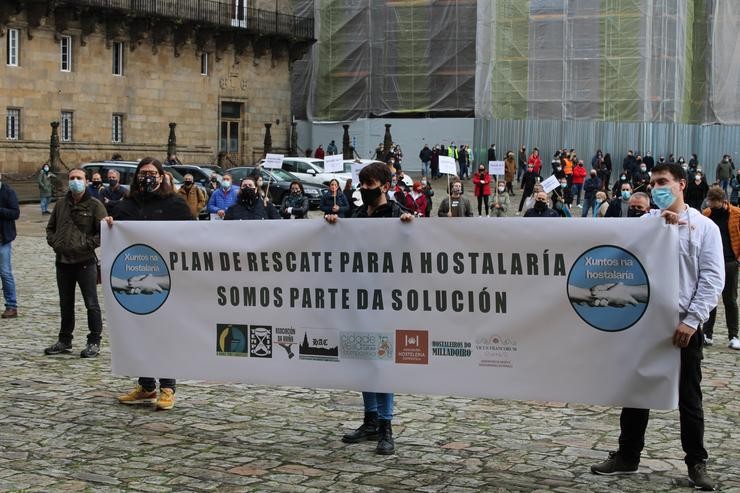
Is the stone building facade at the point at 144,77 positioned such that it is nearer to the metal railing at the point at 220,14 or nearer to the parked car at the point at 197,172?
the metal railing at the point at 220,14

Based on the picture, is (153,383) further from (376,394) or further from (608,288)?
(608,288)

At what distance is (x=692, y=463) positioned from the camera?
7.35 m

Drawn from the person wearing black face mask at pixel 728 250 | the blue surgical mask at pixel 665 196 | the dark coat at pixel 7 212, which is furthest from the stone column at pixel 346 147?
the blue surgical mask at pixel 665 196

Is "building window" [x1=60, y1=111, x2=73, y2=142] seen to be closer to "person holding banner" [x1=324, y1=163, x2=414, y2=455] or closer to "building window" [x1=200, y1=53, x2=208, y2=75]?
Answer: "building window" [x1=200, y1=53, x2=208, y2=75]

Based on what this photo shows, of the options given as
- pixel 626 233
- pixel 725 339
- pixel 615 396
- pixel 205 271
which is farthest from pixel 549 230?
pixel 725 339

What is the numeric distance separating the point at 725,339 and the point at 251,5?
4532 cm

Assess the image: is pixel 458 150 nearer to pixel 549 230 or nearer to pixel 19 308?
pixel 19 308

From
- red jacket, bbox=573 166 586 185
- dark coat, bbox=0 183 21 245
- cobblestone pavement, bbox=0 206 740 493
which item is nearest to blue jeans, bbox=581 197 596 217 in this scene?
red jacket, bbox=573 166 586 185

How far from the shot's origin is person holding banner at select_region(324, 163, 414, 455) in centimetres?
826

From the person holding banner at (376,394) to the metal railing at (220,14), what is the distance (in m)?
41.9

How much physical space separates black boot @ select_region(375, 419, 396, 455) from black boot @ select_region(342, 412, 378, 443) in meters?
0.26

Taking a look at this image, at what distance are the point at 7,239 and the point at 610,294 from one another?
10.1 meters

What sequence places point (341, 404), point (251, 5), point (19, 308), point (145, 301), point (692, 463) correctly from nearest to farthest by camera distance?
1. point (692, 463)
2. point (145, 301)
3. point (341, 404)
4. point (19, 308)
5. point (251, 5)

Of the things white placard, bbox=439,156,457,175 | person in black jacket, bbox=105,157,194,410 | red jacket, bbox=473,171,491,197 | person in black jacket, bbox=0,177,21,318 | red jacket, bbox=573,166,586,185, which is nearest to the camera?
person in black jacket, bbox=105,157,194,410
